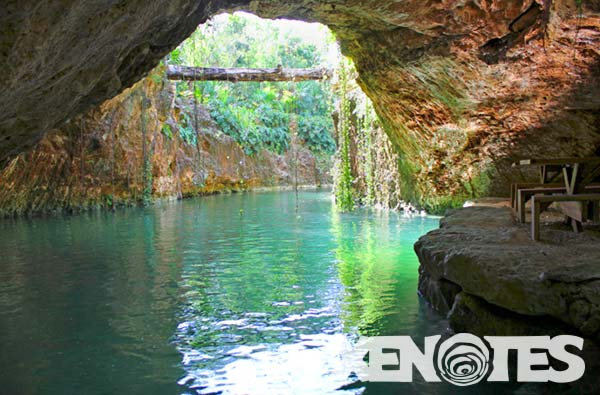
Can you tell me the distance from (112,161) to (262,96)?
70.4ft

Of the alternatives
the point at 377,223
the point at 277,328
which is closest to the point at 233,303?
the point at 277,328

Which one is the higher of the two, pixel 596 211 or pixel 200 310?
pixel 596 211

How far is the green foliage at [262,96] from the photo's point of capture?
112 ft

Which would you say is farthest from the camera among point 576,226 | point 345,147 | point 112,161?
point 112,161

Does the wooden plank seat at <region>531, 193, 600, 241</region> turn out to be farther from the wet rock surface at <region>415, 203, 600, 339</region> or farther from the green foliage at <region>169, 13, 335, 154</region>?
the green foliage at <region>169, 13, 335, 154</region>

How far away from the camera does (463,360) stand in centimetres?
Result: 394

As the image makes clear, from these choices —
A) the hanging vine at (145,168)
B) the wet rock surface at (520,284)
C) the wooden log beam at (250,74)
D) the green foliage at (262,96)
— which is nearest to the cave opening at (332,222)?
the wet rock surface at (520,284)

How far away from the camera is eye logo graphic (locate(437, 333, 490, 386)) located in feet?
12.0

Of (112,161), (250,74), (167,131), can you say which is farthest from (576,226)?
(167,131)

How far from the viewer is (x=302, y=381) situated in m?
3.66

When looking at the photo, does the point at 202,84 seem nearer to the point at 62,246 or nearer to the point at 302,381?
the point at 62,246

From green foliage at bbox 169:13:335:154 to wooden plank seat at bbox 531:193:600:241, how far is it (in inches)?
961

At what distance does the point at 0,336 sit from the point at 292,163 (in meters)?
34.1

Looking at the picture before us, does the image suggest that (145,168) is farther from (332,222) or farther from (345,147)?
(332,222)
